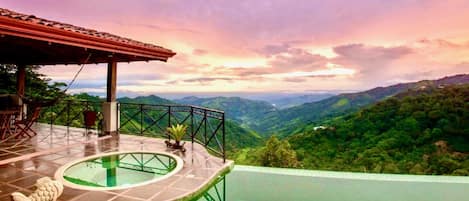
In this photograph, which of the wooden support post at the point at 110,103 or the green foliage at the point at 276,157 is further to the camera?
the green foliage at the point at 276,157

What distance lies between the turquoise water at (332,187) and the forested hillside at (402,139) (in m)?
5.36

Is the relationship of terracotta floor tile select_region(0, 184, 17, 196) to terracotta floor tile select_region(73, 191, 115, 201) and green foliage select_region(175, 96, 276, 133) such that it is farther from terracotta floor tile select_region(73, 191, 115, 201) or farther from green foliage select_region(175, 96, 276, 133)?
green foliage select_region(175, 96, 276, 133)

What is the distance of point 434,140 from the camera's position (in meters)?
12.4

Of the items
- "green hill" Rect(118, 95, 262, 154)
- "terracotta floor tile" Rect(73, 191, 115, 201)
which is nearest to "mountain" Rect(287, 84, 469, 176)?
"green hill" Rect(118, 95, 262, 154)

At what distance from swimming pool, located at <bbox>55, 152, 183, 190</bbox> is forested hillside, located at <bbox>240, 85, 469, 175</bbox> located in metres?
6.93

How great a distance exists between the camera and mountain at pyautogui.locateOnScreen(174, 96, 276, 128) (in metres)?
33.4

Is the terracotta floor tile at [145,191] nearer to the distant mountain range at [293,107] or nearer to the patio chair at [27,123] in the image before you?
the patio chair at [27,123]

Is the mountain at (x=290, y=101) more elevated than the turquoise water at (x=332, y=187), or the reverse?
the mountain at (x=290, y=101)

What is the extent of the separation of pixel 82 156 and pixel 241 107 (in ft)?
109

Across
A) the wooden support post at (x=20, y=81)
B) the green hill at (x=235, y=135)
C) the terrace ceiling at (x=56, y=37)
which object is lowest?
the green hill at (x=235, y=135)

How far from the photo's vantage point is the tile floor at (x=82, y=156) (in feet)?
12.2

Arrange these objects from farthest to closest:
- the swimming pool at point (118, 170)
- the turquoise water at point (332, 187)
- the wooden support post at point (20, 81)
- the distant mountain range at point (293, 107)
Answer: the distant mountain range at point (293, 107), the wooden support post at point (20, 81), the turquoise water at point (332, 187), the swimming pool at point (118, 170)

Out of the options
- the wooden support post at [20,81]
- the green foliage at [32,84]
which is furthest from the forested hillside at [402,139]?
the green foliage at [32,84]

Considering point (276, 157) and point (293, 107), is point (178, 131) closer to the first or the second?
point (276, 157)
